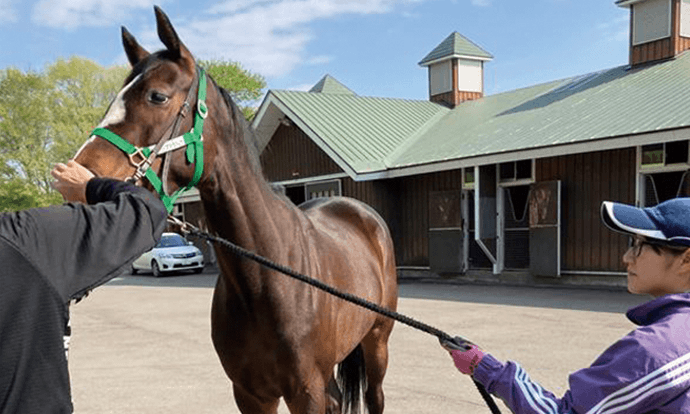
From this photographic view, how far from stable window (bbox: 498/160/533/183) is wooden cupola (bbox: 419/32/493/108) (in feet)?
21.8

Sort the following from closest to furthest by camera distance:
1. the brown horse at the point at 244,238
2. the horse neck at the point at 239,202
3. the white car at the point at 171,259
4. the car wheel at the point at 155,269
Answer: the brown horse at the point at 244,238 < the horse neck at the point at 239,202 < the white car at the point at 171,259 < the car wheel at the point at 155,269

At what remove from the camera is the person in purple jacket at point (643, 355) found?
49.1 inches

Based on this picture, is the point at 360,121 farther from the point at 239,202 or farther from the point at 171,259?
the point at 239,202

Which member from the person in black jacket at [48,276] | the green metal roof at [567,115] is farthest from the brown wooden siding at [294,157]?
the person in black jacket at [48,276]

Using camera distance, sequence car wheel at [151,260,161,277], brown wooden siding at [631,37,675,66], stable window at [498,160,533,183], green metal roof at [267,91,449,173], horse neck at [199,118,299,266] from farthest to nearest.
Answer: car wheel at [151,260,161,277] < green metal roof at [267,91,449,173] < brown wooden siding at [631,37,675,66] < stable window at [498,160,533,183] < horse neck at [199,118,299,266]

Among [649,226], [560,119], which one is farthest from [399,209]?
[649,226]

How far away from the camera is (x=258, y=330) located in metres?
2.40

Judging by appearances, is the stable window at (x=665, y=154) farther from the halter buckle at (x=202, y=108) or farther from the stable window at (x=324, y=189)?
the halter buckle at (x=202, y=108)

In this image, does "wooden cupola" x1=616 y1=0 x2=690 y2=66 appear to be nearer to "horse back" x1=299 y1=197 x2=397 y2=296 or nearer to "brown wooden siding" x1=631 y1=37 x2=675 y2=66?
"brown wooden siding" x1=631 y1=37 x2=675 y2=66

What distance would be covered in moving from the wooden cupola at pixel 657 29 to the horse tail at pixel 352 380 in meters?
12.9

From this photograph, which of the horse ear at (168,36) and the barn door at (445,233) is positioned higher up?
the horse ear at (168,36)

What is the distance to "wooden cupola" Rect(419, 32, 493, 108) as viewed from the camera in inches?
755

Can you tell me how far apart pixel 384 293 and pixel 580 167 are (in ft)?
28.9

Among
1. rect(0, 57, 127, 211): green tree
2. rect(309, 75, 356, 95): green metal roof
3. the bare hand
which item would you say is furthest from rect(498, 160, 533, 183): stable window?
rect(0, 57, 127, 211): green tree
